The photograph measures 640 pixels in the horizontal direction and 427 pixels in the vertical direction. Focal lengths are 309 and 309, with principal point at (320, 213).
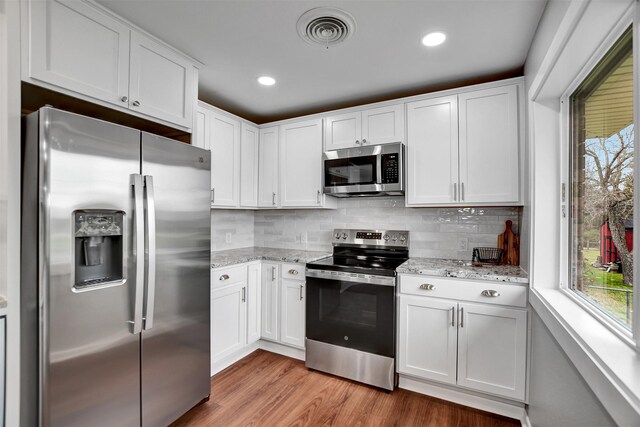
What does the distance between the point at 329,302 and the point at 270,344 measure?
89 centimetres

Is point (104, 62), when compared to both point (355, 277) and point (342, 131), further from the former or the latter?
point (355, 277)

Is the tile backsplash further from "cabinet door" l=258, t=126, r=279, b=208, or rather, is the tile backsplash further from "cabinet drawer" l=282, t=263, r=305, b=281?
"cabinet drawer" l=282, t=263, r=305, b=281

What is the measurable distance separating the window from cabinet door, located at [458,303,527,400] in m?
0.52

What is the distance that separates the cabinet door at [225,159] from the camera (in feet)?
8.89

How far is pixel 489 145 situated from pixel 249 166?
2.16 m

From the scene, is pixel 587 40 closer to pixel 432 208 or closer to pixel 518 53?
pixel 518 53

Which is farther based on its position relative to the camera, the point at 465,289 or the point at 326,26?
the point at 465,289

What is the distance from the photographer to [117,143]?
60.1 inches

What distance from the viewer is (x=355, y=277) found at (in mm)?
2396

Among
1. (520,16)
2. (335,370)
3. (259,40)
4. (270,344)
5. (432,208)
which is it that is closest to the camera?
(520,16)

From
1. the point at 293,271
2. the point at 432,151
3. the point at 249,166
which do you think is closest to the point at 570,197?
the point at 432,151

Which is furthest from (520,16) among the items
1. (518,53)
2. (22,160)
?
(22,160)

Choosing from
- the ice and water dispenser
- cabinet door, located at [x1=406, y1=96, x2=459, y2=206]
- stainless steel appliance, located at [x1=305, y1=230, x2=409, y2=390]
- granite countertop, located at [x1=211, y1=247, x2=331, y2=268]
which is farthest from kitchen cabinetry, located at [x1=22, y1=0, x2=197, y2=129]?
cabinet door, located at [x1=406, y1=96, x2=459, y2=206]

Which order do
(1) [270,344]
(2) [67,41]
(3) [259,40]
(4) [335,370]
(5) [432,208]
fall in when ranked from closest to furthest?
1. (2) [67,41]
2. (3) [259,40]
3. (4) [335,370]
4. (5) [432,208]
5. (1) [270,344]
